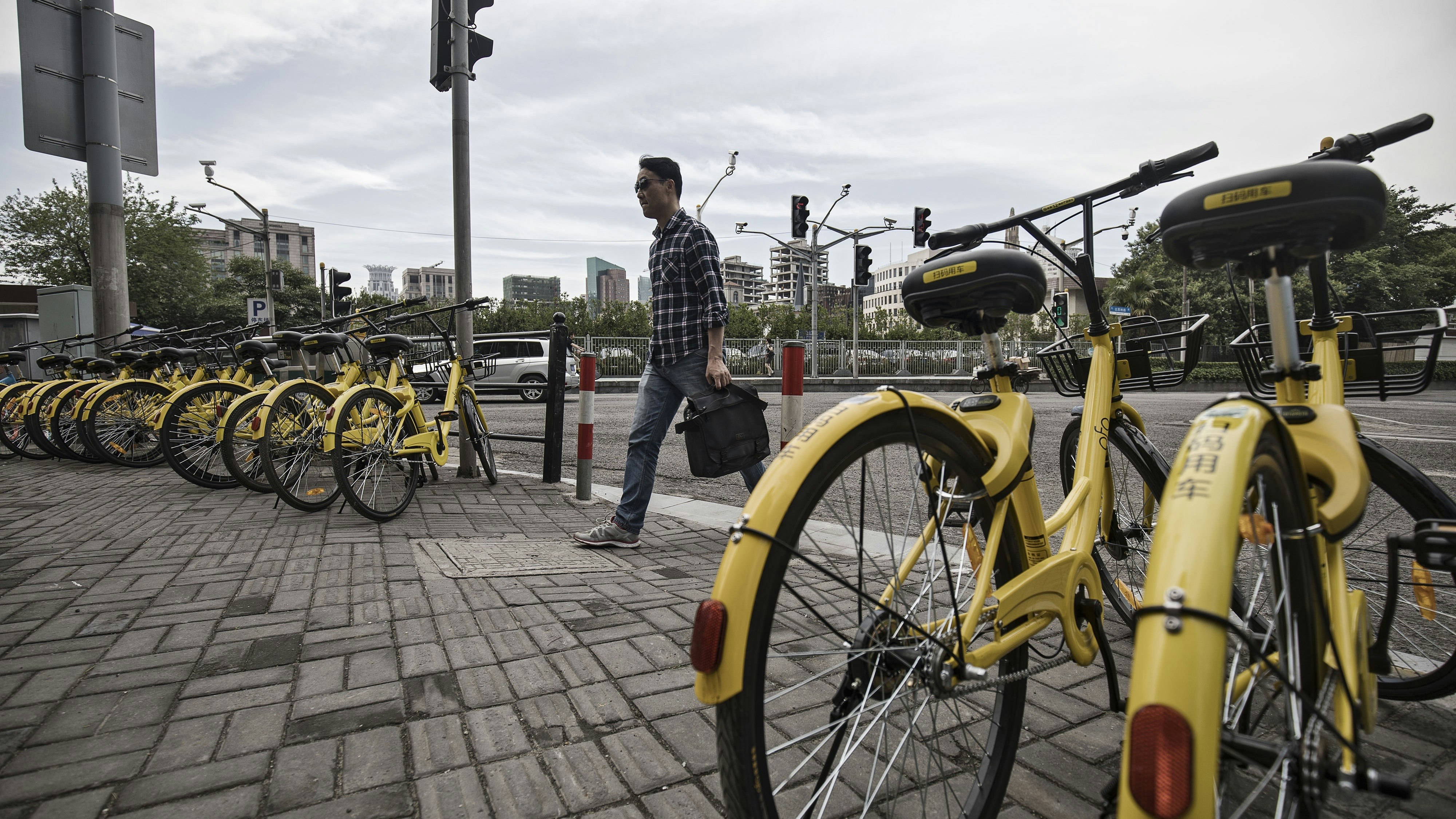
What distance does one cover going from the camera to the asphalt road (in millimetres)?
6281

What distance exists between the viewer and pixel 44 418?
305 inches

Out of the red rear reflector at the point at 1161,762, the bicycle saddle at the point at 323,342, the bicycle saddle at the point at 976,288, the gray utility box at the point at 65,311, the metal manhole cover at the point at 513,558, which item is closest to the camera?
the red rear reflector at the point at 1161,762

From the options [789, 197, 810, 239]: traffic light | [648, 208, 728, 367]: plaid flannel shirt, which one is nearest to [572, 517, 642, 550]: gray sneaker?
[648, 208, 728, 367]: plaid flannel shirt

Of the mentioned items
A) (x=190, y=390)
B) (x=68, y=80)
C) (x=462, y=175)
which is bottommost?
(x=190, y=390)

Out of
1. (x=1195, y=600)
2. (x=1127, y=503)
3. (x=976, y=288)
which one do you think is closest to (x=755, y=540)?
(x=1195, y=600)

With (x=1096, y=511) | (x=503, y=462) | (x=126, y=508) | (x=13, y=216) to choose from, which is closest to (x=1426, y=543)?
(x=1096, y=511)

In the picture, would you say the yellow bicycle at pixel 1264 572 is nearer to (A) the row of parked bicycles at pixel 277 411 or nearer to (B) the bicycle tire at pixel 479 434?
(A) the row of parked bicycles at pixel 277 411

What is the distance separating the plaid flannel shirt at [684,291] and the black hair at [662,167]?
20 cm

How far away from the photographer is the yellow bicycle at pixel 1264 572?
2.83 feet

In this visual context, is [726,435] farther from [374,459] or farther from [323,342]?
[323,342]

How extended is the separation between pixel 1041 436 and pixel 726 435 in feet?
23.6

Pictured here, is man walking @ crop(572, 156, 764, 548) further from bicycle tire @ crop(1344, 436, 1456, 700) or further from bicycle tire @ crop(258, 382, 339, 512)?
bicycle tire @ crop(1344, 436, 1456, 700)

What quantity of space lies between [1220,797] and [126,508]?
5831mm

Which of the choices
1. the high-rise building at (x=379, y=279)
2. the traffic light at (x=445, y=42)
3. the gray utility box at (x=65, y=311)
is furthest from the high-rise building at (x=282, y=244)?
the traffic light at (x=445, y=42)
